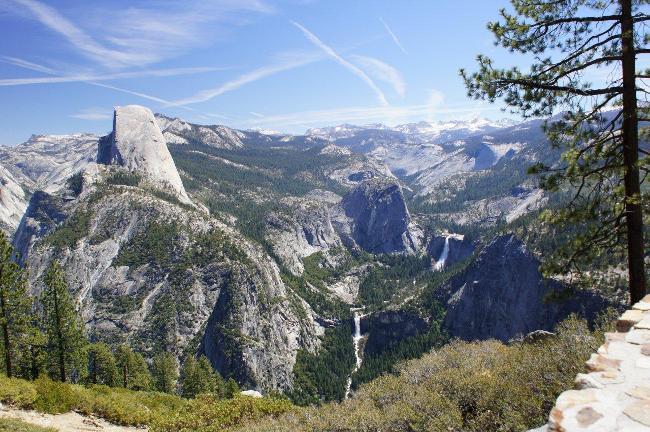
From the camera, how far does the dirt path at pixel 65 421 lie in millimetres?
22516

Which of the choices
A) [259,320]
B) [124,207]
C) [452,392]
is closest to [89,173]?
[124,207]

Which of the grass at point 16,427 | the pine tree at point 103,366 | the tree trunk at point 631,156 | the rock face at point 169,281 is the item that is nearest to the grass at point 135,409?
the grass at point 16,427

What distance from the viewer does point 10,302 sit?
120 ft

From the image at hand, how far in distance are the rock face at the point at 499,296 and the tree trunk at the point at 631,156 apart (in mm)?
136917

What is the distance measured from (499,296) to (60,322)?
493 ft

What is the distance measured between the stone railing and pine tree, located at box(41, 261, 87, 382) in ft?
171

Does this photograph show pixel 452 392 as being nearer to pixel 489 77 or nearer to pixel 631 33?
pixel 489 77

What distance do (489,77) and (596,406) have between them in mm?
10537

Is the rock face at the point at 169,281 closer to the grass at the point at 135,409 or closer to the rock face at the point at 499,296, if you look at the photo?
the rock face at the point at 499,296

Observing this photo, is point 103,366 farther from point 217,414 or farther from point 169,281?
point 169,281

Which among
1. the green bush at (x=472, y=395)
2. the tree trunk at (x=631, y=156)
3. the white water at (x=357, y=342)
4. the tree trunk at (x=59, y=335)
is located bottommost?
the white water at (x=357, y=342)

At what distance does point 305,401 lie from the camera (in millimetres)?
131500

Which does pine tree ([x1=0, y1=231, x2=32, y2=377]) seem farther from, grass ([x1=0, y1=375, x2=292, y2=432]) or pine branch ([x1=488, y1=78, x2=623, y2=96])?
pine branch ([x1=488, y1=78, x2=623, y2=96])

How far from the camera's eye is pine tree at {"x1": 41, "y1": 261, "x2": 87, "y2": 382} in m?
46.7
